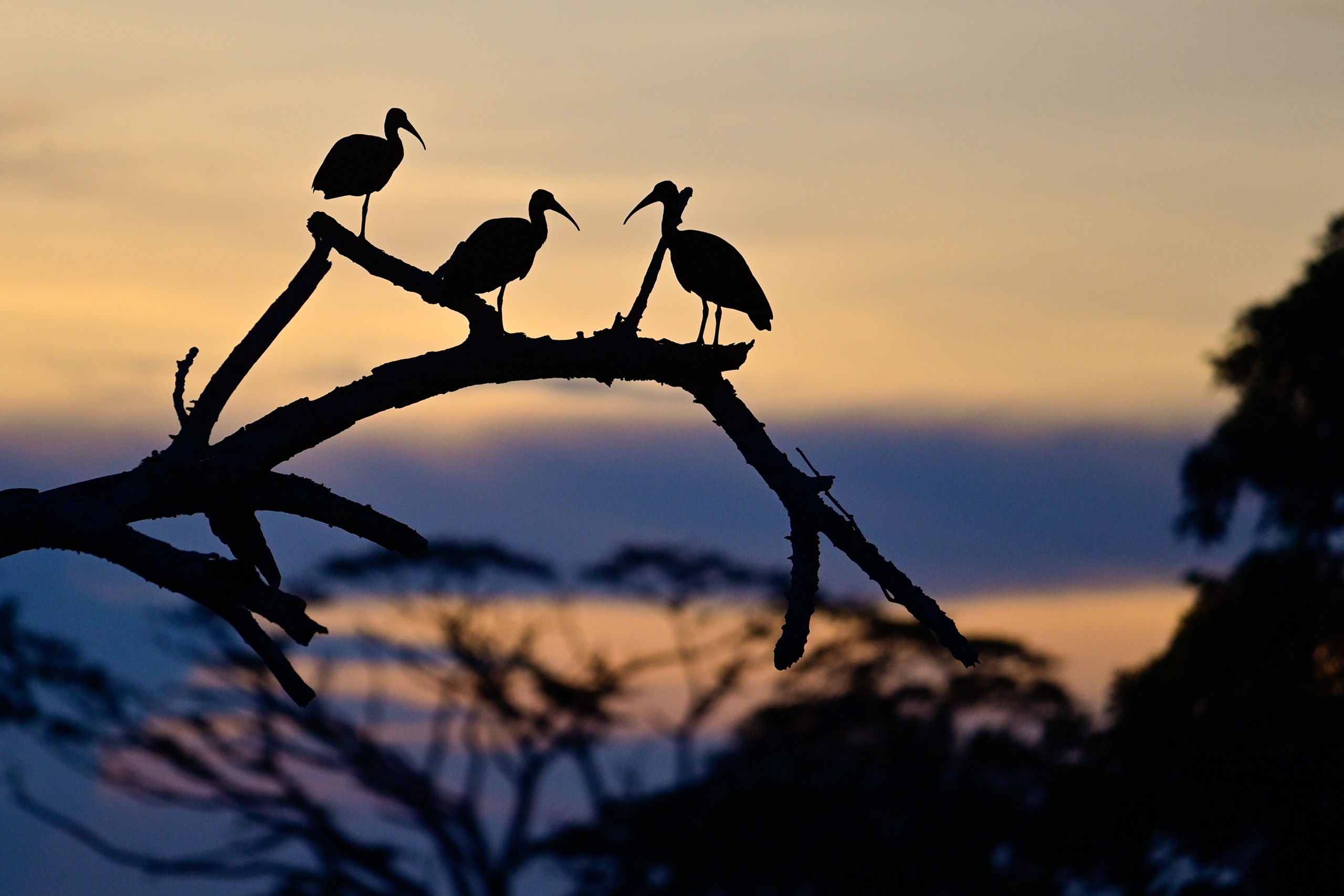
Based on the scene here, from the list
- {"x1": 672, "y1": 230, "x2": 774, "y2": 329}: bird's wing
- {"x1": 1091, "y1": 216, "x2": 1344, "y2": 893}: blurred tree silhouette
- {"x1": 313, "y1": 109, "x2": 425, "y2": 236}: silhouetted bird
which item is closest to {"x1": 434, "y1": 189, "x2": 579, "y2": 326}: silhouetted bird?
{"x1": 672, "y1": 230, "x2": 774, "y2": 329}: bird's wing

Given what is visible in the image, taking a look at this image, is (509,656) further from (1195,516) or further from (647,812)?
(1195,516)

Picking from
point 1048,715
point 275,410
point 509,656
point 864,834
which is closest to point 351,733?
point 509,656

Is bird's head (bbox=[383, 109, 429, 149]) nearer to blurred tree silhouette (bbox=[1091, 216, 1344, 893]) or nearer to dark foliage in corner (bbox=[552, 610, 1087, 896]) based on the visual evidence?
blurred tree silhouette (bbox=[1091, 216, 1344, 893])

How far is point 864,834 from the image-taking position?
36.5 meters

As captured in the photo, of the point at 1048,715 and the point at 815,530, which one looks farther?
the point at 1048,715

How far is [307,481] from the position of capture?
20.2 feet

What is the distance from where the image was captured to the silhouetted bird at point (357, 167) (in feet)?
37.8

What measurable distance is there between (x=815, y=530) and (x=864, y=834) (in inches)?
1247

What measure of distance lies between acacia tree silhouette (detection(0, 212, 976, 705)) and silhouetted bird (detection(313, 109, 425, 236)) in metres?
4.62

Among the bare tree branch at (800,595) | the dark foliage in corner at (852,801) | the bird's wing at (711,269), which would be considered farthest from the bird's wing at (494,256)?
the dark foliage in corner at (852,801)

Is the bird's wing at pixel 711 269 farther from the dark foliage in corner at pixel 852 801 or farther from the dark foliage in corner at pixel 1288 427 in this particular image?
the dark foliage in corner at pixel 852 801

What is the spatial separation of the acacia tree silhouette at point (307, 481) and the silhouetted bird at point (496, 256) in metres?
0.68

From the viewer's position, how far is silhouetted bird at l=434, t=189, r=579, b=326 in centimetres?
772

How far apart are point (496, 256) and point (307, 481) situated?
104 inches
